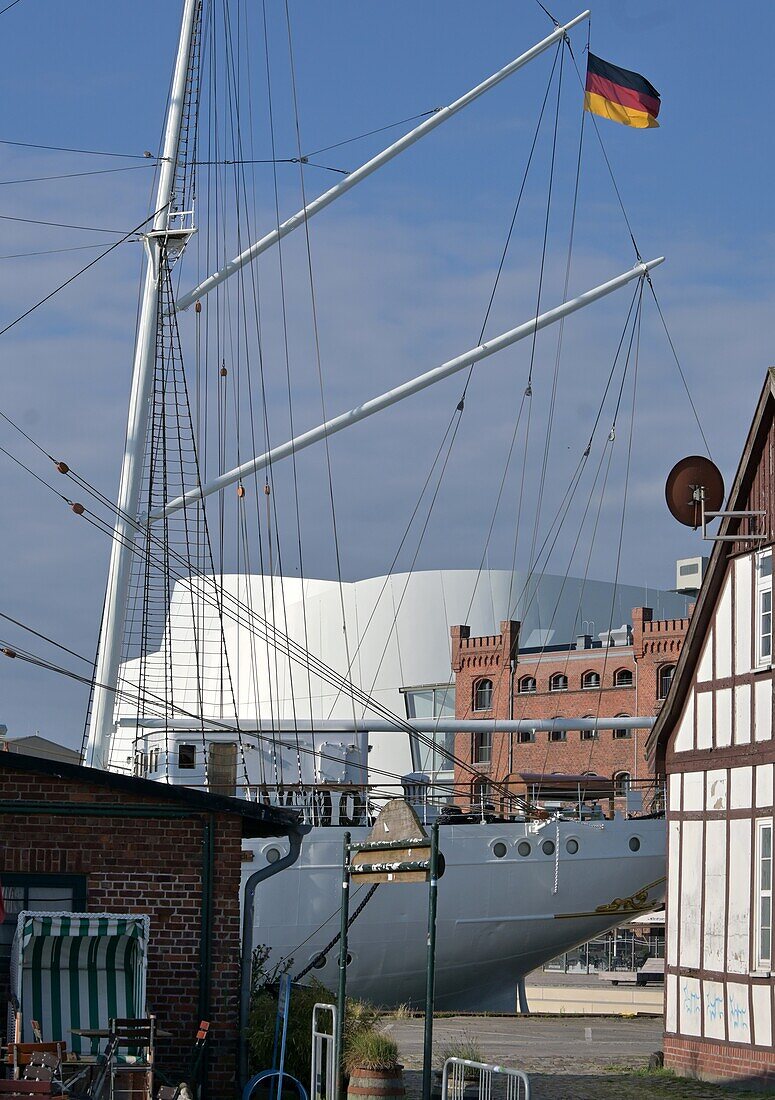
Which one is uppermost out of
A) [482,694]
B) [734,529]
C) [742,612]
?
[482,694]

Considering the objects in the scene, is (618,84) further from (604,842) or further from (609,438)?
(604,842)

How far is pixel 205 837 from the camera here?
1495 cm

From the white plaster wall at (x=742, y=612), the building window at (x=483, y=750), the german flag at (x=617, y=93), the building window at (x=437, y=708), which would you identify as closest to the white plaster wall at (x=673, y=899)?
the white plaster wall at (x=742, y=612)

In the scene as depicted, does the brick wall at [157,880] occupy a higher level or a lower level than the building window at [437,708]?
lower

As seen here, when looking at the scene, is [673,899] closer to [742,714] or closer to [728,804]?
[728,804]

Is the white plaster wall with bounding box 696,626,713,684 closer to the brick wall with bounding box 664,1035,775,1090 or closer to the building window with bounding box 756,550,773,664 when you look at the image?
the building window with bounding box 756,550,773,664

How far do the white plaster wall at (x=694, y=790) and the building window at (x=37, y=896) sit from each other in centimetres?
860

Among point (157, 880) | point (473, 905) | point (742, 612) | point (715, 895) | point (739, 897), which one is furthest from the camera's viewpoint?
point (473, 905)

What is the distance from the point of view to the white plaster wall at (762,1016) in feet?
57.7

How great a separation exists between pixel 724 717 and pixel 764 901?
8.29 feet

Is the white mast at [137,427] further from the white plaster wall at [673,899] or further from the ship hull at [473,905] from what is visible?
the white plaster wall at [673,899]

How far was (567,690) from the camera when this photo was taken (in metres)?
71.4

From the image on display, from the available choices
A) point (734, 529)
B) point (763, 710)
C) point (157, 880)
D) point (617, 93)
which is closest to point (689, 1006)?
point (763, 710)

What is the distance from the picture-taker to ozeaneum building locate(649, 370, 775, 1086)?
18.1m
